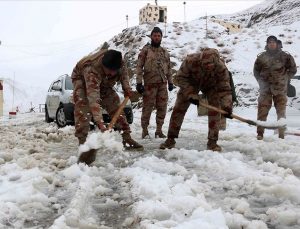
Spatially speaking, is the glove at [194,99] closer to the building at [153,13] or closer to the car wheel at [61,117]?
the car wheel at [61,117]

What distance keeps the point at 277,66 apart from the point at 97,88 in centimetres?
371

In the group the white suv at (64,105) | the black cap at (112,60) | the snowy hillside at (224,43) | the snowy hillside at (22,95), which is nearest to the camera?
the black cap at (112,60)

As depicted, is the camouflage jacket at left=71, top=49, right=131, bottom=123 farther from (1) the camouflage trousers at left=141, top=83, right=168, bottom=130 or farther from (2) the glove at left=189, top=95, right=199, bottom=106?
(1) the camouflage trousers at left=141, top=83, right=168, bottom=130

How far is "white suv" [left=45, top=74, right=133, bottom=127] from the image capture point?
10.6m

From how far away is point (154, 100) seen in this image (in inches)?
311

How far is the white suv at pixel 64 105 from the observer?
415 inches

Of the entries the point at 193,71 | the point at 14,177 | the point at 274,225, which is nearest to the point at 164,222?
the point at 274,225

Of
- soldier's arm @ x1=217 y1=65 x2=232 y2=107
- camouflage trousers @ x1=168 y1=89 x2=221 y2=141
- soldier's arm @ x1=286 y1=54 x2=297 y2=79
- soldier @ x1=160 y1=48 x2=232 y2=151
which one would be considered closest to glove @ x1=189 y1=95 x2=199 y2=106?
soldier @ x1=160 y1=48 x2=232 y2=151

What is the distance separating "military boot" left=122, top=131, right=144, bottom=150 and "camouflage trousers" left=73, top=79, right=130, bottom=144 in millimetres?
100

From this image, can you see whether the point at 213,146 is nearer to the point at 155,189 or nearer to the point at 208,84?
the point at 208,84

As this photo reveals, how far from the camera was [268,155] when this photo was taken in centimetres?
550

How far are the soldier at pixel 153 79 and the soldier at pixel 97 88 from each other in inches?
62.6

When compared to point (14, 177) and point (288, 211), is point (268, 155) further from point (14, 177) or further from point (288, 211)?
point (14, 177)

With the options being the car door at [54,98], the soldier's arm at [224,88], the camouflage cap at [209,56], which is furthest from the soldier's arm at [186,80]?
the car door at [54,98]
